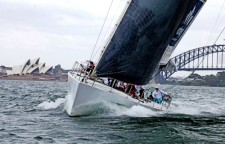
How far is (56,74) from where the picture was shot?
109500mm

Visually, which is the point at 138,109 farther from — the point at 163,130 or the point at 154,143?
the point at 154,143

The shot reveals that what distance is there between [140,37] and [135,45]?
0.80 feet

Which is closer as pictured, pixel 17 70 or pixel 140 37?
pixel 140 37

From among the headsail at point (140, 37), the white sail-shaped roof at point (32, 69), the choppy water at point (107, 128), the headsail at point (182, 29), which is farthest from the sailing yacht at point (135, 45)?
the white sail-shaped roof at point (32, 69)

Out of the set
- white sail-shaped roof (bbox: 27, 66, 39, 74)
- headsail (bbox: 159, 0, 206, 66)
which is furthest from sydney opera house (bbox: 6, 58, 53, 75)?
headsail (bbox: 159, 0, 206, 66)

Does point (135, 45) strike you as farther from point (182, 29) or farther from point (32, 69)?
point (32, 69)

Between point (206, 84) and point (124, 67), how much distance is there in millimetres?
109282

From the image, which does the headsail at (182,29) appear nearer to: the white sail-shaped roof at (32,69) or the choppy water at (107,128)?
the choppy water at (107,128)

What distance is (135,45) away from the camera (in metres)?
9.21

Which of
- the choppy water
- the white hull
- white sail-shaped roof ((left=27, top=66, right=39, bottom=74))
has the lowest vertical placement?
the choppy water

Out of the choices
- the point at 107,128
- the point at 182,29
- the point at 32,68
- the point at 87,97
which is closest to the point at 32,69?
the point at 32,68

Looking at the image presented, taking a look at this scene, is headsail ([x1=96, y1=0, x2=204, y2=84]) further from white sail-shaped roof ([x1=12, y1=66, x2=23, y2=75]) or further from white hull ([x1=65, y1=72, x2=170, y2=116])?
white sail-shaped roof ([x1=12, y1=66, x2=23, y2=75])

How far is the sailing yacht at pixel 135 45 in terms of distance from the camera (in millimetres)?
9000

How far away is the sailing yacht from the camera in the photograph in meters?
9.00
